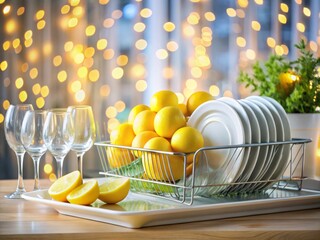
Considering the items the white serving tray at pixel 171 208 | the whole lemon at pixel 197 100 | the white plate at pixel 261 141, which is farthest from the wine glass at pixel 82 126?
the white plate at pixel 261 141

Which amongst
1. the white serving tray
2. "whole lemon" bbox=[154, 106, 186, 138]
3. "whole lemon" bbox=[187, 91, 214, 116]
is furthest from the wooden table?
"whole lemon" bbox=[187, 91, 214, 116]

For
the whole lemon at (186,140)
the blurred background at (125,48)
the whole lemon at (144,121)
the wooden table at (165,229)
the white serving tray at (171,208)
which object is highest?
the blurred background at (125,48)

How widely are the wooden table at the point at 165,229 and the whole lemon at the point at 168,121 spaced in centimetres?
23

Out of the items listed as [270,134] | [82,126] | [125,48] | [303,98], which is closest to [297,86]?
[303,98]

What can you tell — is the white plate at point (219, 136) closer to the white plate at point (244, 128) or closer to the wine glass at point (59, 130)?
the white plate at point (244, 128)

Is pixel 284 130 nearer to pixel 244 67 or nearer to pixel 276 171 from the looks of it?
pixel 276 171

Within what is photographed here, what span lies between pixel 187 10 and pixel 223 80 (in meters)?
0.37

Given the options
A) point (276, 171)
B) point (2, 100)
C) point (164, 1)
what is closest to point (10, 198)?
point (276, 171)

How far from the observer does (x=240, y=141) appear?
51.9 inches

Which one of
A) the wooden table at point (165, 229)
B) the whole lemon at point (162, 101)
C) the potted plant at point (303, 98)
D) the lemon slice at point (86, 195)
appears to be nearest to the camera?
the wooden table at point (165, 229)

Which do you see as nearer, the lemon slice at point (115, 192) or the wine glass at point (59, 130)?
the lemon slice at point (115, 192)

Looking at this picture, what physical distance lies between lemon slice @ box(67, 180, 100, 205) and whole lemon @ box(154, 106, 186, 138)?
194 mm

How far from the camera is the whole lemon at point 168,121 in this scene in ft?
4.31

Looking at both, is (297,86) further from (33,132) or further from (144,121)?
(33,132)
